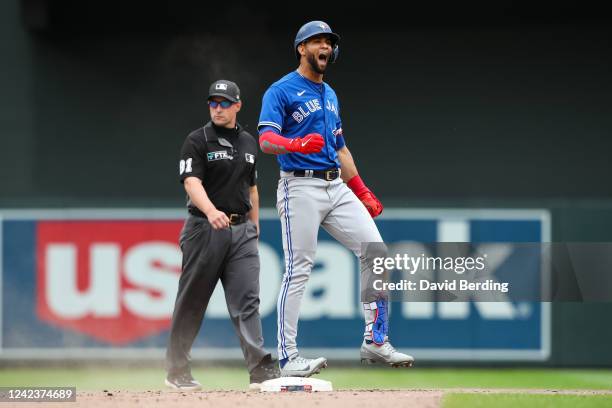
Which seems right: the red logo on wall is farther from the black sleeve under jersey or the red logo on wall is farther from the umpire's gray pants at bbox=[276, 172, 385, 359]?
the umpire's gray pants at bbox=[276, 172, 385, 359]

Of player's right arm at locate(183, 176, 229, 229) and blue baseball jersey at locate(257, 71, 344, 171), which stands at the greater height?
blue baseball jersey at locate(257, 71, 344, 171)

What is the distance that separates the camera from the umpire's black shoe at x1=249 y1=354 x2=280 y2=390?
6238mm

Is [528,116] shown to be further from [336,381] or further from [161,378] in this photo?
[161,378]

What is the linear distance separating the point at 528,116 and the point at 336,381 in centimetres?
364

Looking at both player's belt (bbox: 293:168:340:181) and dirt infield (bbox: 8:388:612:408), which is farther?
player's belt (bbox: 293:168:340:181)

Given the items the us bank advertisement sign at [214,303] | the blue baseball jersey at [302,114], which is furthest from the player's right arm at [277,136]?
the us bank advertisement sign at [214,303]

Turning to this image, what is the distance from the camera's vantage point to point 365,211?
6.15 m

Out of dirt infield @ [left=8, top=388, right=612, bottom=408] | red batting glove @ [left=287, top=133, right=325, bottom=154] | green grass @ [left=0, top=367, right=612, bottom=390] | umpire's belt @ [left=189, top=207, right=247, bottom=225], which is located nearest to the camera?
dirt infield @ [left=8, top=388, right=612, bottom=408]

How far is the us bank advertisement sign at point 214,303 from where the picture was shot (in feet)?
29.6

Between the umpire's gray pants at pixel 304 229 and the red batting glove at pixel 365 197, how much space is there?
331 mm

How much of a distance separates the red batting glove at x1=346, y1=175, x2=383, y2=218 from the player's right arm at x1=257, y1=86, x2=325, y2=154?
2.14 ft

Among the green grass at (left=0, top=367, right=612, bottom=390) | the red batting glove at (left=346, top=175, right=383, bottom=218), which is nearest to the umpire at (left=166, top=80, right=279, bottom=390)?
the red batting glove at (left=346, top=175, right=383, bottom=218)

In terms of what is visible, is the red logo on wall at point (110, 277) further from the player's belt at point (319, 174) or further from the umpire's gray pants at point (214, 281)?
the player's belt at point (319, 174)

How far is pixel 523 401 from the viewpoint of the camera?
226 inches
